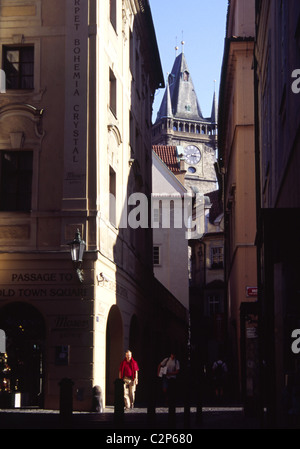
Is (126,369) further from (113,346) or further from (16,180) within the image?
(16,180)

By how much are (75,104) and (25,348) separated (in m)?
6.46

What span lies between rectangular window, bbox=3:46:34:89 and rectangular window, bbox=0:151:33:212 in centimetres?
203

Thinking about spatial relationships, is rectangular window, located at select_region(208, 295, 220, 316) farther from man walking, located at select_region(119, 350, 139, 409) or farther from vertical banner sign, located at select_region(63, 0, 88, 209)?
vertical banner sign, located at select_region(63, 0, 88, 209)

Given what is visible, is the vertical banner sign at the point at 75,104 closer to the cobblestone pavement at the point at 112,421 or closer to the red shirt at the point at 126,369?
the red shirt at the point at 126,369

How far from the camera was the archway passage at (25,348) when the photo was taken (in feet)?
74.8

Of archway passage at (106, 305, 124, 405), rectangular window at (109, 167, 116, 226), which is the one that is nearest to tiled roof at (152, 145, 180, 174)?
rectangular window at (109, 167, 116, 226)

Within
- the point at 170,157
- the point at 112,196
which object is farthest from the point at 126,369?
the point at 170,157

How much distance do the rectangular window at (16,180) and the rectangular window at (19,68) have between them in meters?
2.03

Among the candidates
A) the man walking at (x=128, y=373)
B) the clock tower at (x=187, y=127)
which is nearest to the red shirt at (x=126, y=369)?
the man walking at (x=128, y=373)

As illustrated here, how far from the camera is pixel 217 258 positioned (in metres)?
83.1

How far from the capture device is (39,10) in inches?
954

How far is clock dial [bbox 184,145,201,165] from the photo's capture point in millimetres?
169375
